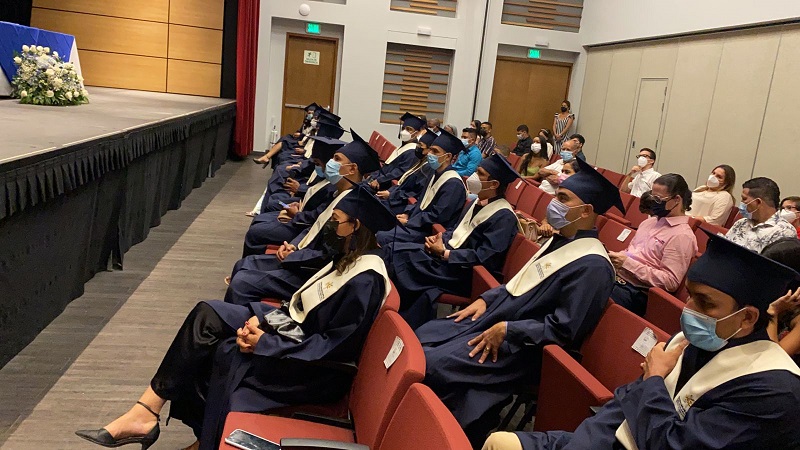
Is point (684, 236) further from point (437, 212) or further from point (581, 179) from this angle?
point (437, 212)

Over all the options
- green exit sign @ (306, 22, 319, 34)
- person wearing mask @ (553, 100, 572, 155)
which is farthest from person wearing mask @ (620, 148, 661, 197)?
green exit sign @ (306, 22, 319, 34)

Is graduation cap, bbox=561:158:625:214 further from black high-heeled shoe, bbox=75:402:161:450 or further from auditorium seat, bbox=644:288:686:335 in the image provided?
black high-heeled shoe, bbox=75:402:161:450

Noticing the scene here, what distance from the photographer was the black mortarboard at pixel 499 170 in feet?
11.7

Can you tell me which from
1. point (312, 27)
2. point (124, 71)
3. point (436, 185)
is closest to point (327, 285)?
point (436, 185)

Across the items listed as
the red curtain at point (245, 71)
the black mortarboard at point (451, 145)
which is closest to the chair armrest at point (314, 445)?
the black mortarboard at point (451, 145)

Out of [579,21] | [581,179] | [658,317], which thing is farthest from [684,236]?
[579,21]

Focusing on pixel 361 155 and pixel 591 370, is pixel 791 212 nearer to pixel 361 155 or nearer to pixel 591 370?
pixel 591 370

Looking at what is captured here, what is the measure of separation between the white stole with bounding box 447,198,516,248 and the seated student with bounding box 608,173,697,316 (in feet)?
2.25

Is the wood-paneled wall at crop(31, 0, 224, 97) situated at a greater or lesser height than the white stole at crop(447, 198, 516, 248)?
greater

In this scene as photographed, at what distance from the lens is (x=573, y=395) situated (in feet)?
6.54

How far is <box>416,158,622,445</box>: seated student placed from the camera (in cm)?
235

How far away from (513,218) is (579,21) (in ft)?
31.1

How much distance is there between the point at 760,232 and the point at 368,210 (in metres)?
2.73

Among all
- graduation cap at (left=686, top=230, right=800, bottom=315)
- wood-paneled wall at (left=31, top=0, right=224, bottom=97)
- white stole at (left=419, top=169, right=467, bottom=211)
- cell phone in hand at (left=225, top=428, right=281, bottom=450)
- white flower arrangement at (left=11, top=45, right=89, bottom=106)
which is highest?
wood-paneled wall at (left=31, top=0, right=224, bottom=97)
